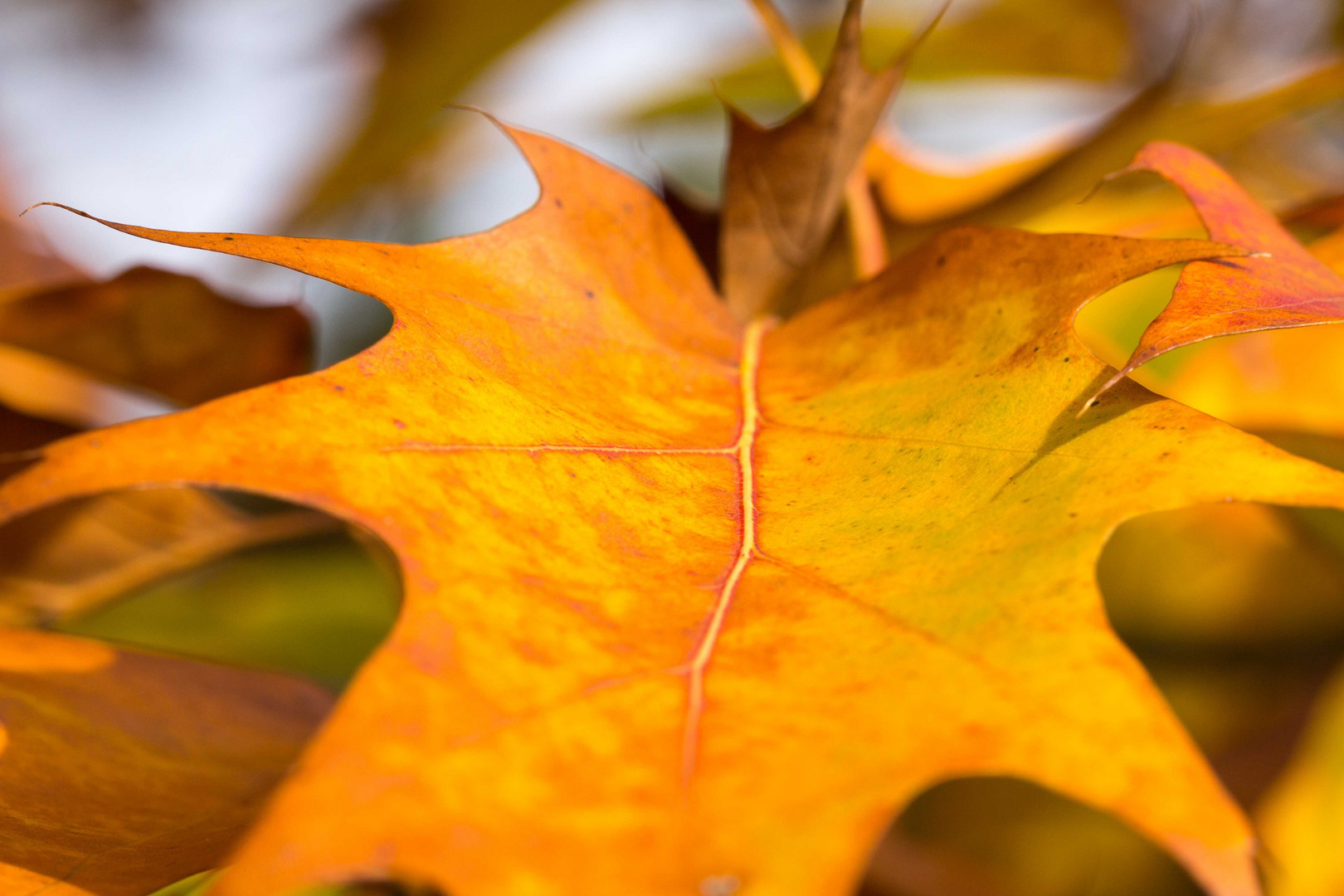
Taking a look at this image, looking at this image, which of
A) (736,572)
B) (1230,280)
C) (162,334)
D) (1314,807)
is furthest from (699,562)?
(1314,807)

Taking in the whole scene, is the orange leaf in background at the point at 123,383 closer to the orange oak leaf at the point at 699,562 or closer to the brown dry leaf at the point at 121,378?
the brown dry leaf at the point at 121,378

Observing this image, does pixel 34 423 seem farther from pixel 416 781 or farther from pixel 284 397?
pixel 416 781

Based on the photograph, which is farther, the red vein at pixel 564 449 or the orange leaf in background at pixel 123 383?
the orange leaf in background at pixel 123 383

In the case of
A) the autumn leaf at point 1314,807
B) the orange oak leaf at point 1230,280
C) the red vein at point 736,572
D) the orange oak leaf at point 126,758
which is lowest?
the autumn leaf at point 1314,807

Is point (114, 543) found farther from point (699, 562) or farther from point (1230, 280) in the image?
point (1230, 280)

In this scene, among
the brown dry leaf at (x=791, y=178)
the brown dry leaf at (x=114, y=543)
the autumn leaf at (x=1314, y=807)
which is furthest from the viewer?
the autumn leaf at (x=1314, y=807)

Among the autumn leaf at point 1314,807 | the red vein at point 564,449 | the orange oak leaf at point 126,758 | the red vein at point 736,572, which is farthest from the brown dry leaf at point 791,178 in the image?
the autumn leaf at point 1314,807

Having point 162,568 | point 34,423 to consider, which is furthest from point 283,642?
point 34,423

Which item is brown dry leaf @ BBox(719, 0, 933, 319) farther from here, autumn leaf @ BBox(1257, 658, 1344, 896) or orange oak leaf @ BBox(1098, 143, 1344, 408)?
autumn leaf @ BBox(1257, 658, 1344, 896)

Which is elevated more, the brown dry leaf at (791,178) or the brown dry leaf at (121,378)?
the brown dry leaf at (791,178)
